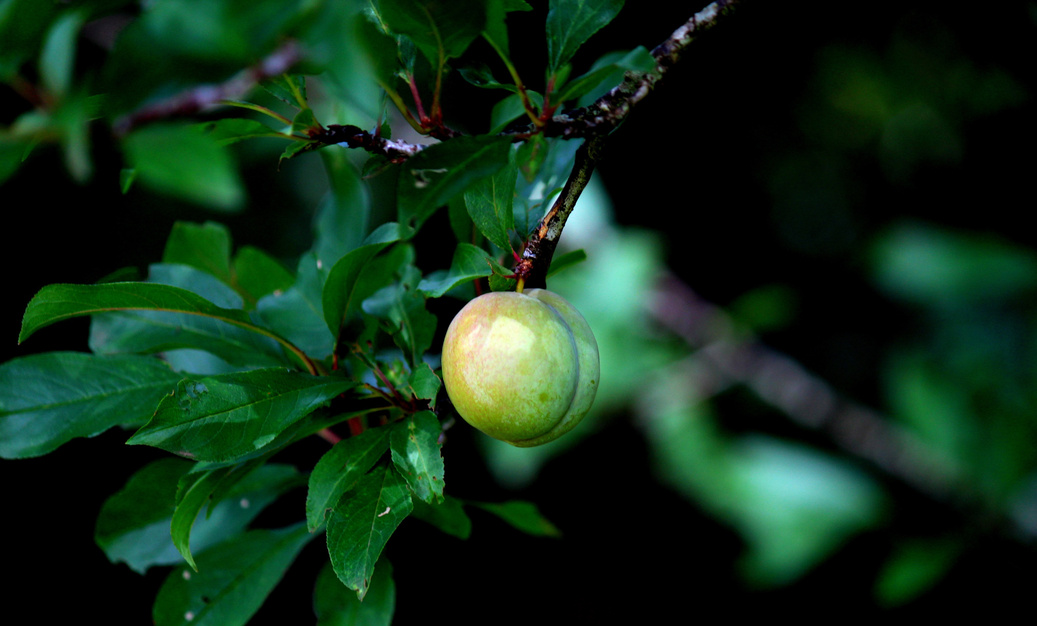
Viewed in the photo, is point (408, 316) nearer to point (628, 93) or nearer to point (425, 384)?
point (425, 384)

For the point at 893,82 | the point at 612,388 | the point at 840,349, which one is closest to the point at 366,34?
the point at 612,388

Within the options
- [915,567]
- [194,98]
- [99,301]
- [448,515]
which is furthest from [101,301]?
[915,567]

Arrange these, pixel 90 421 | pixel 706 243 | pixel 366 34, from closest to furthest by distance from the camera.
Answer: pixel 366 34, pixel 90 421, pixel 706 243

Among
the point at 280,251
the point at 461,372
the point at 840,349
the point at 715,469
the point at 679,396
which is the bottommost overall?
the point at 840,349

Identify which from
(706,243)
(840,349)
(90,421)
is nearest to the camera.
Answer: (90,421)

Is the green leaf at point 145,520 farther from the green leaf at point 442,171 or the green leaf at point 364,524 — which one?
the green leaf at point 442,171

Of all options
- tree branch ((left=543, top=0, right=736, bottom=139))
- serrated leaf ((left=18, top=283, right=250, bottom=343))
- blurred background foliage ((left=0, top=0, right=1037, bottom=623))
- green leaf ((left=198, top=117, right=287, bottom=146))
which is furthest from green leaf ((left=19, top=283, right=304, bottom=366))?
blurred background foliage ((left=0, top=0, right=1037, bottom=623))

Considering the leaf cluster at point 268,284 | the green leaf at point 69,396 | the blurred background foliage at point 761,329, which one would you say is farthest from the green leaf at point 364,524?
the blurred background foliage at point 761,329

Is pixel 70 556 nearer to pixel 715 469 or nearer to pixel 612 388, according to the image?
pixel 612 388
